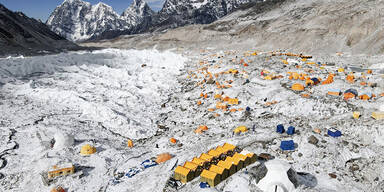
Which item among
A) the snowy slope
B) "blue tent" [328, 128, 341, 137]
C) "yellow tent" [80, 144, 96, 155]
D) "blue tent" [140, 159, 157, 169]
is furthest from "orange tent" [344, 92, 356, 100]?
"yellow tent" [80, 144, 96, 155]

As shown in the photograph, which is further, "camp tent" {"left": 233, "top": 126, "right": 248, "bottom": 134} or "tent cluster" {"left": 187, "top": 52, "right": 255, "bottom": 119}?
"tent cluster" {"left": 187, "top": 52, "right": 255, "bottom": 119}

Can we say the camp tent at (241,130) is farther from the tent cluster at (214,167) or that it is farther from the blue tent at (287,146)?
the tent cluster at (214,167)

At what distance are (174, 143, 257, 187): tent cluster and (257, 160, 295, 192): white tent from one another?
3.29 ft

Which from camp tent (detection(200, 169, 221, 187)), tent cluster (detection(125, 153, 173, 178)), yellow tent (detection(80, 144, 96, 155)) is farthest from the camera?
yellow tent (detection(80, 144, 96, 155))

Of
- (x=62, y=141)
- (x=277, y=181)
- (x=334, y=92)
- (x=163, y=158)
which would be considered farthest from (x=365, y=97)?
(x=62, y=141)

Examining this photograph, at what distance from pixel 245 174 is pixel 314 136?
3.71 m

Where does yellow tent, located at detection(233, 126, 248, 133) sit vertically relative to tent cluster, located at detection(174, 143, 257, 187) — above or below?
below

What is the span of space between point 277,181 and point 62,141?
8.04 metres

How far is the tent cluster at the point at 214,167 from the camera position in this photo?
692 centimetres

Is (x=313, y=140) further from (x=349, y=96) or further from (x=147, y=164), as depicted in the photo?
(x=147, y=164)

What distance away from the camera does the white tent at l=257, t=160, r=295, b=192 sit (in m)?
6.18

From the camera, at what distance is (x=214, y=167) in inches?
283

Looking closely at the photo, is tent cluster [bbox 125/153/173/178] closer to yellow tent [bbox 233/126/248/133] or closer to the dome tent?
the dome tent

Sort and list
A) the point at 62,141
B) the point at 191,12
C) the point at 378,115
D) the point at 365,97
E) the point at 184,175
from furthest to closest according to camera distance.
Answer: the point at 191,12, the point at 365,97, the point at 378,115, the point at 62,141, the point at 184,175
